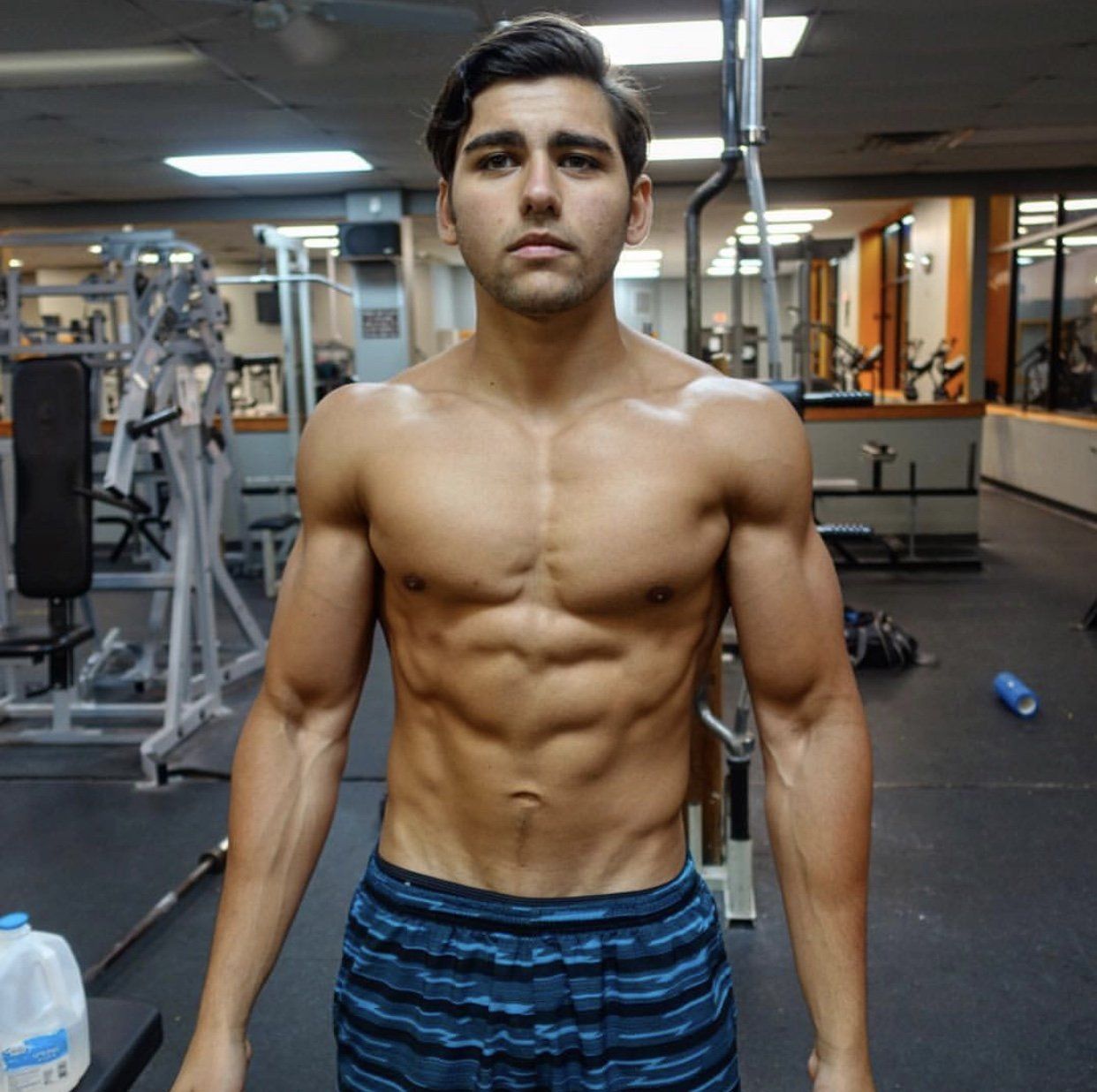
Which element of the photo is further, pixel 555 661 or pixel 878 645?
pixel 878 645

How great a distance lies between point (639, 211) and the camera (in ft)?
3.44

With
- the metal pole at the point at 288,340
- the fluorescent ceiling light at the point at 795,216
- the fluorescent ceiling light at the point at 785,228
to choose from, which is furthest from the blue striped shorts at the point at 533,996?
the fluorescent ceiling light at the point at 785,228

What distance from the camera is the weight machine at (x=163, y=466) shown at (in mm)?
3535

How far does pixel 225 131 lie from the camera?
5.52m

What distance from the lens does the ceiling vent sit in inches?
234

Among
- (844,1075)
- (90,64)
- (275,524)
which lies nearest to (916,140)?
(275,524)

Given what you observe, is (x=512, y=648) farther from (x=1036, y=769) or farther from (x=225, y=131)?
(x=225, y=131)

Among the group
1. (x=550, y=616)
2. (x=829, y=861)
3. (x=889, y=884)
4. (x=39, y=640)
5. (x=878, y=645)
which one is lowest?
(x=889, y=884)

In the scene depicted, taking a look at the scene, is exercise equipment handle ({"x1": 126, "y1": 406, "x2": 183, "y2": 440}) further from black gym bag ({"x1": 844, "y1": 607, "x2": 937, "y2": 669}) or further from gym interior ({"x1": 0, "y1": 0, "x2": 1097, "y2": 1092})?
black gym bag ({"x1": 844, "y1": 607, "x2": 937, "y2": 669})

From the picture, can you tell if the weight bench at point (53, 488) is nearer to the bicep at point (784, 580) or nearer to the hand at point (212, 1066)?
the hand at point (212, 1066)

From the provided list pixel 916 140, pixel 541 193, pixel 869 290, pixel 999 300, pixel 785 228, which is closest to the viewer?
pixel 541 193

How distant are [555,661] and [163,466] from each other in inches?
128

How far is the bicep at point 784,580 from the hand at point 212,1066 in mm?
573

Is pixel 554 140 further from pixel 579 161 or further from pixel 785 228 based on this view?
pixel 785 228
